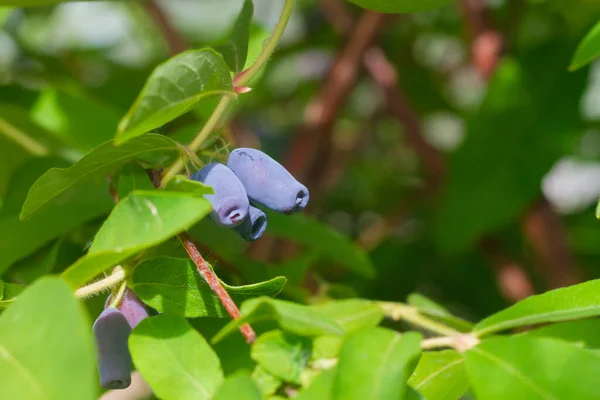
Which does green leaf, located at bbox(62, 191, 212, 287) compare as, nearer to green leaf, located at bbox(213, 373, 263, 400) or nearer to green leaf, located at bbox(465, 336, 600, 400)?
green leaf, located at bbox(213, 373, 263, 400)

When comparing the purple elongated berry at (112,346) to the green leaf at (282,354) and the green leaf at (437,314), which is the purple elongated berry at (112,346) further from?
the green leaf at (437,314)

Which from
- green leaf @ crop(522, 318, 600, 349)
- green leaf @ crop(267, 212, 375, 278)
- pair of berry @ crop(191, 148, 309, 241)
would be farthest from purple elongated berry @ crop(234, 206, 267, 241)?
green leaf @ crop(267, 212, 375, 278)

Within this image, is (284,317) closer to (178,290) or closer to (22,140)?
(178,290)

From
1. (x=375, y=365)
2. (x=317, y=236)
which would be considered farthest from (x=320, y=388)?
(x=317, y=236)

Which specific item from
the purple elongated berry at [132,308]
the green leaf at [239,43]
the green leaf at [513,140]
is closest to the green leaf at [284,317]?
the purple elongated berry at [132,308]

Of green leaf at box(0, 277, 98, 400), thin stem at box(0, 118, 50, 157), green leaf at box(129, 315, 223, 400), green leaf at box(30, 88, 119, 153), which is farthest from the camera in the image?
green leaf at box(30, 88, 119, 153)
